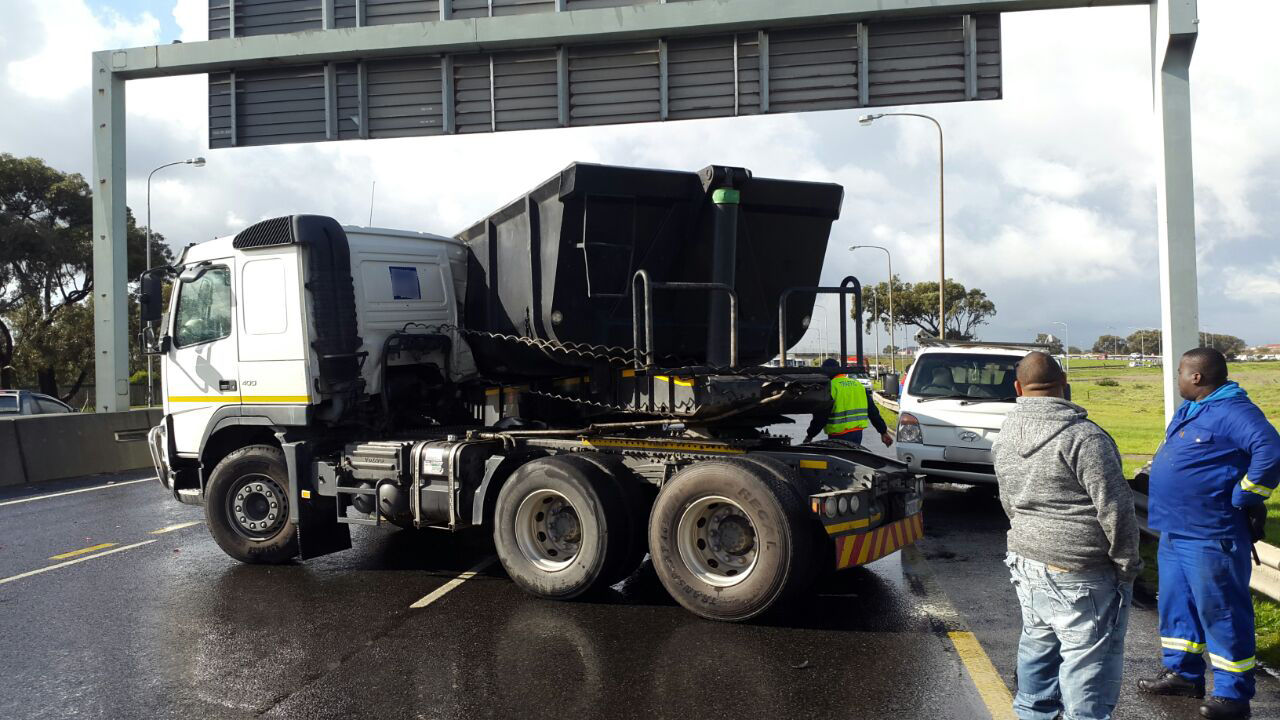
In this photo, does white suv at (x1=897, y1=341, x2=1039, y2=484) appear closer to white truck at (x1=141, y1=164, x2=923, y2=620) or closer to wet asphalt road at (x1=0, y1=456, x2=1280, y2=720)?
wet asphalt road at (x1=0, y1=456, x2=1280, y2=720)

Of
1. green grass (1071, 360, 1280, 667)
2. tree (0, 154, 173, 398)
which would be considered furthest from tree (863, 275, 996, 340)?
tree (0, 154, 173, 398)

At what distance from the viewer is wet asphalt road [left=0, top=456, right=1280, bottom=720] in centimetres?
464

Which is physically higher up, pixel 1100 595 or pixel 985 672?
pixel 1100 595

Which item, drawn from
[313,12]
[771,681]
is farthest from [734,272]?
[313,12]

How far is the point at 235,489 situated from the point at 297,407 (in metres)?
1.10

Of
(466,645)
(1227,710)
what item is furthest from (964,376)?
(466,645)

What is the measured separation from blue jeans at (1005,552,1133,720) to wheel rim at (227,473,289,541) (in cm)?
633

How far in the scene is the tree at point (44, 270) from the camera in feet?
120

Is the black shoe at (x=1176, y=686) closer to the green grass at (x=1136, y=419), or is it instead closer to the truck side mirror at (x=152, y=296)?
the green grass at (x=1136, y=419)

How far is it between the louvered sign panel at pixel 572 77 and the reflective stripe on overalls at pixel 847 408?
4.45 meters

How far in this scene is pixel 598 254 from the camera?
6727 mm

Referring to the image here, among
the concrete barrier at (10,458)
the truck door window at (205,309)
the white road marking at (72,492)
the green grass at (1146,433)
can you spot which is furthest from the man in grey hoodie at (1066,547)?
the concrete barrier at (10,458)

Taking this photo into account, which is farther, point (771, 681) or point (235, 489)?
point (235, 489)

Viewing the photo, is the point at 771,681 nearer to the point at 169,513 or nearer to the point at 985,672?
the point at 985,672
